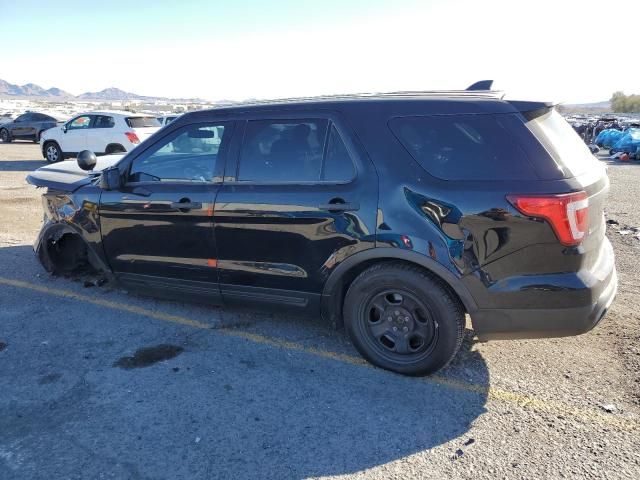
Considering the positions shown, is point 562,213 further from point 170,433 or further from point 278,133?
point 170,433

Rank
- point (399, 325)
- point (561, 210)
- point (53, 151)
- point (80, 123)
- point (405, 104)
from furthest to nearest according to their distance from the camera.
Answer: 1. point (53, 151)
2. point (80, 123)
3. point (399, 325)
4. point (405, 104)
5. point (561, 210)

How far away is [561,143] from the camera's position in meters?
3.20

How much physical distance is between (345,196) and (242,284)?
1.14 meters

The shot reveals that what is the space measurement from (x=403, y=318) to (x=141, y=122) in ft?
44.6

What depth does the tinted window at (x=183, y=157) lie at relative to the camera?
4.05 meters

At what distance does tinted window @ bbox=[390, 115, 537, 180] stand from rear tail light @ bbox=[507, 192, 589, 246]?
0.15 metres

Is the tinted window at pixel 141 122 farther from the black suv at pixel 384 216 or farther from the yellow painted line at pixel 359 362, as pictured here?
the black suv at pixel 384 216

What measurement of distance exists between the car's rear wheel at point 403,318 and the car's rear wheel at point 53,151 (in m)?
15.5

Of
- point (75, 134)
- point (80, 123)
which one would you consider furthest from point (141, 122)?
point (75, 134)

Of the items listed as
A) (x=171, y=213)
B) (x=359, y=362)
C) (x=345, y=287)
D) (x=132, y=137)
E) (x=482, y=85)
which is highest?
(x=482, y=85)

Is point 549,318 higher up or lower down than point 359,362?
higher up

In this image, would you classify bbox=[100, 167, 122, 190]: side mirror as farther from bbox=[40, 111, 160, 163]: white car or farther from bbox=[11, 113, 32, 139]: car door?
bbox=[11, 113, 32, 139]: car door

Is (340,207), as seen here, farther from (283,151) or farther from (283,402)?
(283,402)

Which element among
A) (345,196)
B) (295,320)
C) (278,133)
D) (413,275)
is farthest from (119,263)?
(413,275)
